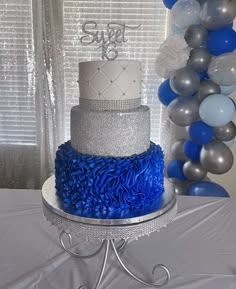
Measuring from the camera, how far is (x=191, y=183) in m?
2.15

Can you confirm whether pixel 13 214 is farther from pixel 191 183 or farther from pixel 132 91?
pixel 191 183

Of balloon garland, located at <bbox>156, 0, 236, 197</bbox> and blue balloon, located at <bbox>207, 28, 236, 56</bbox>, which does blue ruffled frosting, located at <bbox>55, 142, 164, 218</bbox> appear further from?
blue balloon, located at <bbox>207, 28, 236, 56</bbox>

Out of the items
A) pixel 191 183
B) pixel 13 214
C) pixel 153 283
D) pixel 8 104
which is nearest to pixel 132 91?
pixel 153 283

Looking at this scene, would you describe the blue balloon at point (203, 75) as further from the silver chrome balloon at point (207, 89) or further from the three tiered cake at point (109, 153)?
the three tiered cake at point (109, 153)

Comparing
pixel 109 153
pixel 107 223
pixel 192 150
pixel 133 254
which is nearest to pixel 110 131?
pixel 109 153

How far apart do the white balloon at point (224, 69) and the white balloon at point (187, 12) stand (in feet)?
0.83

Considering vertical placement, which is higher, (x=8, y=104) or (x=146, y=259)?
(x=8, y=104)

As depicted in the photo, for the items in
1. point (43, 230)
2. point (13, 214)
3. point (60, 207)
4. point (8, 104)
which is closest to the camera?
point (60, 207)

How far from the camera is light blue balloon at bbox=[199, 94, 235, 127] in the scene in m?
1.81

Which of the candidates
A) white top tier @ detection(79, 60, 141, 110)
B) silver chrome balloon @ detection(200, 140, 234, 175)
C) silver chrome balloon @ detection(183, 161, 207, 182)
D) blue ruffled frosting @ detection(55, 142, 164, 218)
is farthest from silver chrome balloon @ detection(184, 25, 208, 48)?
blue ruffled frosting @ detection(55, 142, 164, 218)

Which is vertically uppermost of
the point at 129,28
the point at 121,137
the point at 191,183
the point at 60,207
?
the point at 129,28

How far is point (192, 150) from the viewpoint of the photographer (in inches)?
Result: 82.4

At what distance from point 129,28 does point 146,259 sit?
5.89 feet

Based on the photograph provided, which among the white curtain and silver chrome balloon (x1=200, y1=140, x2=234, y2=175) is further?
the white curtain
